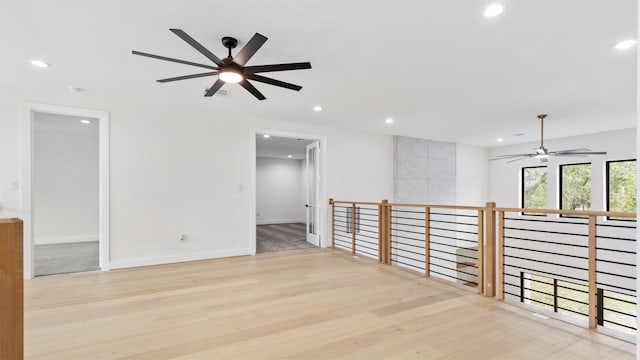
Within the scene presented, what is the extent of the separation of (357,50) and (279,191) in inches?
307

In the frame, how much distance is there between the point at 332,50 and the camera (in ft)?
8.78

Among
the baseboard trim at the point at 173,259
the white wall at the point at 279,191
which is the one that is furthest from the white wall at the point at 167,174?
the white wall at the point at 279,191

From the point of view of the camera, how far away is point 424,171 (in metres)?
7.07

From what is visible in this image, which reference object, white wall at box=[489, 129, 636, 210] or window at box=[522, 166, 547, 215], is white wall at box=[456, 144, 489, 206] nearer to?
white wall at box=[489, 129, 636, 210]

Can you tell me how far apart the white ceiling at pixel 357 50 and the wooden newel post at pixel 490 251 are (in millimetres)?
1529

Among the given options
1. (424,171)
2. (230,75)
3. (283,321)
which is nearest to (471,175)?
(424,171)

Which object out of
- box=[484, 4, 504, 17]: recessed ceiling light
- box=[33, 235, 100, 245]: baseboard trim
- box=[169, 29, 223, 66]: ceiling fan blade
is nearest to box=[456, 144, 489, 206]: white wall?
box=[484, 4, 504, 17]: recessed ceiling light

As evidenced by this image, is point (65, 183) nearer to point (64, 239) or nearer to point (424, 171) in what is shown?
point (64, 239)

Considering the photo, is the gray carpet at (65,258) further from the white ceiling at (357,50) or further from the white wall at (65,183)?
the white ceiling at (357,50)

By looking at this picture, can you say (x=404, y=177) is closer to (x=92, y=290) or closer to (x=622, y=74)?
(x=622, y=74)

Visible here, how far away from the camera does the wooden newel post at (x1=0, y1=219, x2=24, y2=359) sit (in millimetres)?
996

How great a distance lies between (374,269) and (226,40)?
3.32 metres

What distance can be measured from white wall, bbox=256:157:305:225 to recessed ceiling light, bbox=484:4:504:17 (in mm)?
8378

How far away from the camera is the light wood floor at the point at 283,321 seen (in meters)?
2.06
